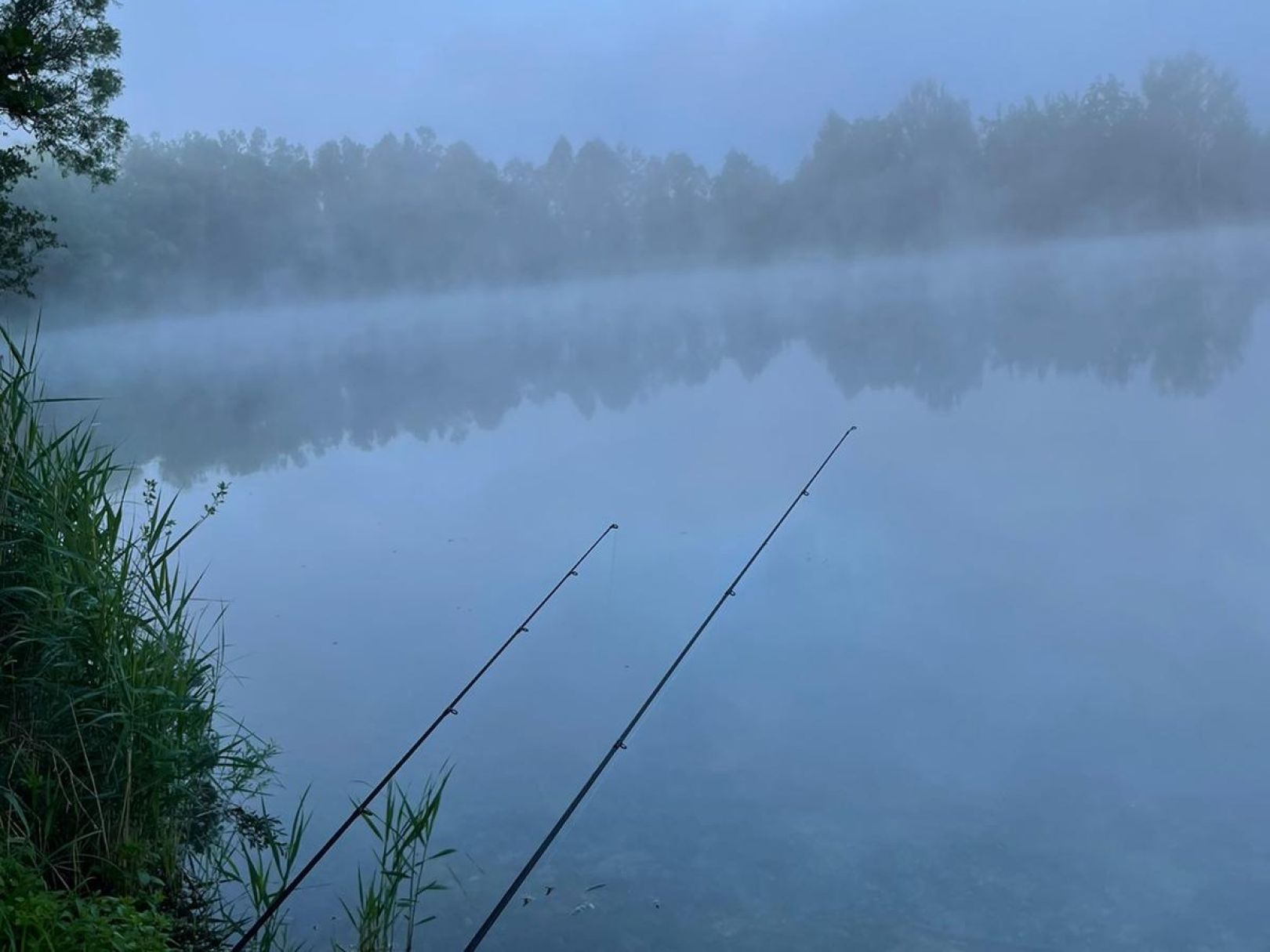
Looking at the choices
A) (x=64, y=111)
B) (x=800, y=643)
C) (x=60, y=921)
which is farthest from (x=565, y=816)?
(x=64, y=111)

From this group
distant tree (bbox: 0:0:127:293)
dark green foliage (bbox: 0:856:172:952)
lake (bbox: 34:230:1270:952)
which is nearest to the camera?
dark green foliage (bbox: 0:856:172:952)

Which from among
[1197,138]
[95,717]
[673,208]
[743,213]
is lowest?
[95,717]

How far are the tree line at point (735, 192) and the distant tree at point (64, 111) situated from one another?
24.3 metres

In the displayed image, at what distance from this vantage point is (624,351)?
588 inches

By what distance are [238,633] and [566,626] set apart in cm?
128

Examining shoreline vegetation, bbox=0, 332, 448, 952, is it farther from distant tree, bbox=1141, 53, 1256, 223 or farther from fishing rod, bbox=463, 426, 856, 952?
distant tree, bbox=1141, 53, 1256, 223

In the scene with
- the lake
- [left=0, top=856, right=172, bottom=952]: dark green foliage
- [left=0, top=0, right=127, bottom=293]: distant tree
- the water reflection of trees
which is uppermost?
[left=0, top=0, right=127, bottom=293]: distant tree

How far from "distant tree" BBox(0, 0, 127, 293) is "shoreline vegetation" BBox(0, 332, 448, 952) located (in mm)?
7851

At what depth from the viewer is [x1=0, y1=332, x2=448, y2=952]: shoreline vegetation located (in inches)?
99.1

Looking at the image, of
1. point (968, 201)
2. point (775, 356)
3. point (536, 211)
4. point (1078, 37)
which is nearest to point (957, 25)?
point (1078, 37)

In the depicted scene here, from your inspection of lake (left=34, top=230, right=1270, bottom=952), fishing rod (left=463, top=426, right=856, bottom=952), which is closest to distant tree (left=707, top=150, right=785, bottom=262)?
lake (left=34, top=230, right=1270, bottom=952)

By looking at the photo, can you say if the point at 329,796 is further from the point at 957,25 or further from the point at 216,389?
the point at 957,25

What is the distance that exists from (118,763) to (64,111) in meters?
8.83

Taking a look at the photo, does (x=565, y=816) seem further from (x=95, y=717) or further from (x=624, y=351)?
(x=624, y=351)
